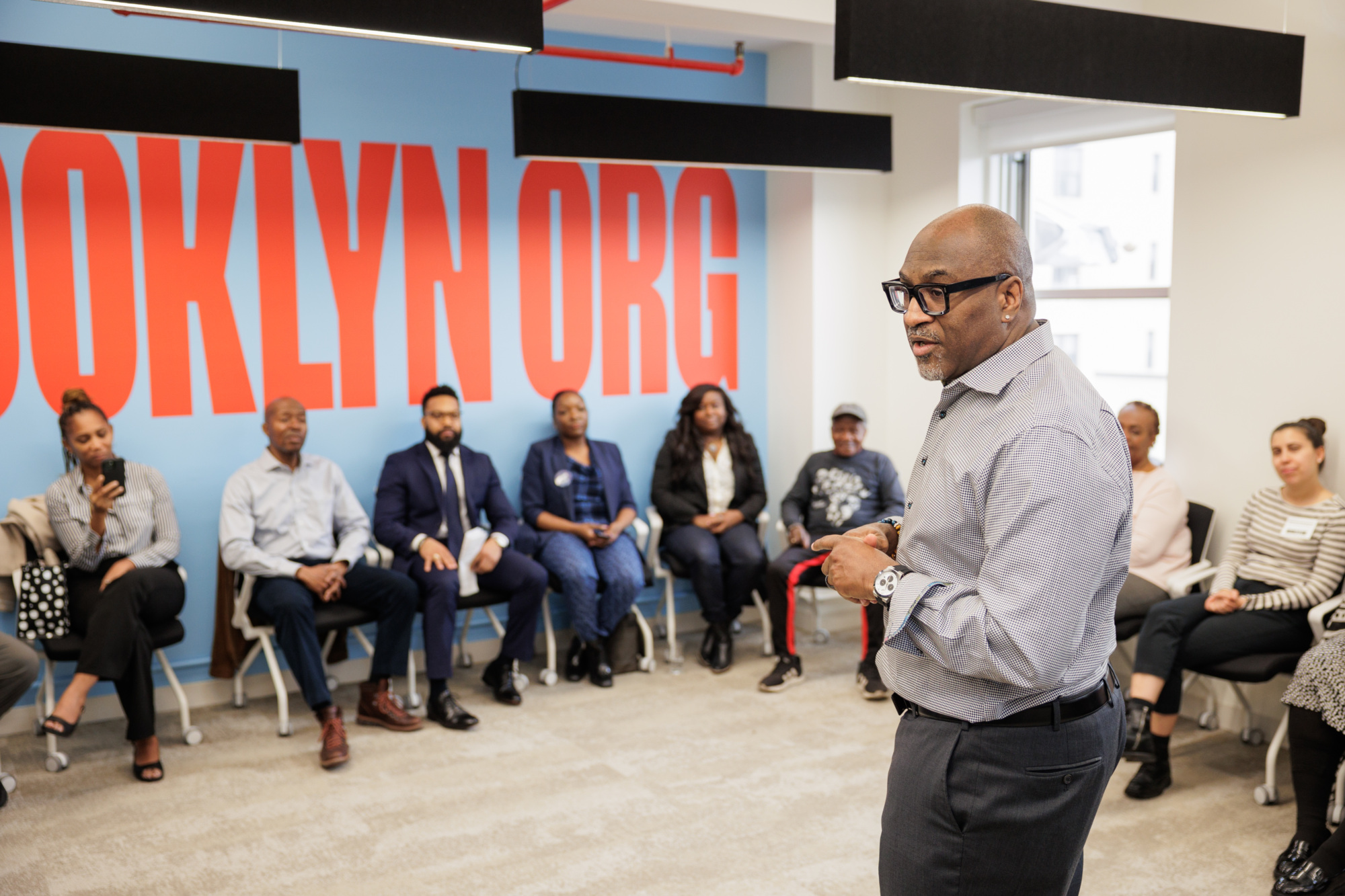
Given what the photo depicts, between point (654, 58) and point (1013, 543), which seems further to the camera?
point (654, 58)

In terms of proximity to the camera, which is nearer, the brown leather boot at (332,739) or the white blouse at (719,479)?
the brown leather boot at (332,739)

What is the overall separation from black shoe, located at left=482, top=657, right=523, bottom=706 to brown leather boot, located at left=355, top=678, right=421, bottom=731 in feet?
1.44

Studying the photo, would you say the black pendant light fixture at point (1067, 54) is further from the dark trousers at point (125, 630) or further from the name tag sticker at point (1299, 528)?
the dark trousers at point (125, 630)

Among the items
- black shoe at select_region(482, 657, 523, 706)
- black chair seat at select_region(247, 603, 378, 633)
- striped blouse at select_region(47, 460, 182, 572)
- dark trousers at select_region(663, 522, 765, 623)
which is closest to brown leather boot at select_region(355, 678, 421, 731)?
black chair seat at select_region(247, 603, 378, 633)

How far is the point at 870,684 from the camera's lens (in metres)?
5.28

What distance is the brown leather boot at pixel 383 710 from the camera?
192 inches

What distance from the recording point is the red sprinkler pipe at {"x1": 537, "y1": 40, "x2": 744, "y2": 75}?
16.8ft

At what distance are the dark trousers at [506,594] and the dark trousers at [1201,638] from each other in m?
2.60

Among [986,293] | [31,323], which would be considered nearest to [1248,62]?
[986,293]

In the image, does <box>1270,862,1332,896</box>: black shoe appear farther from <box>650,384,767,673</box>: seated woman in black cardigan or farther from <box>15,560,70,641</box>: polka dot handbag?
<box>15,560,70,641</box>: polka dot handbag

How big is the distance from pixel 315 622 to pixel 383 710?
48cm

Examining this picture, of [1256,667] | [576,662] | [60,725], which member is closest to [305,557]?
[60,725]

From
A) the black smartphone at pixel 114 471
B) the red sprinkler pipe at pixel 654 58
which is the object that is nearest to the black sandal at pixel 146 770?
the black smartphone at pixel 114 471

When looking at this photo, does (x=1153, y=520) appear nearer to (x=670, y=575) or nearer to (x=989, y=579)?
(x=670, y=575)
